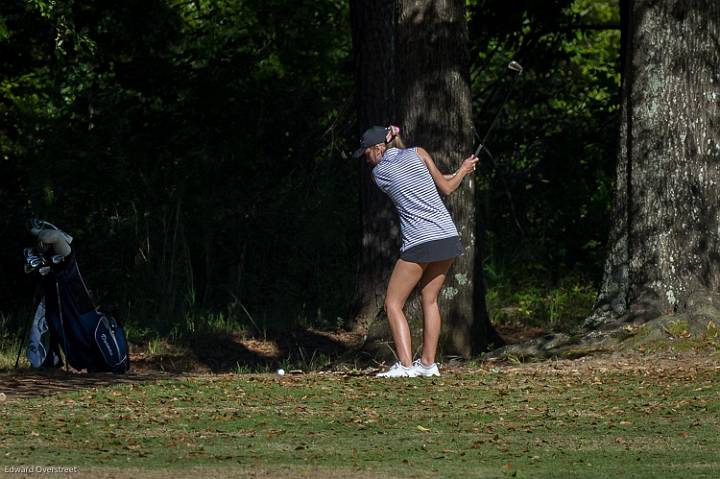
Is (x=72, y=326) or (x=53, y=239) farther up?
(x=53, y=239)

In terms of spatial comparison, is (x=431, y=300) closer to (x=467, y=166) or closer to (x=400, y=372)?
(x=400, y=372)

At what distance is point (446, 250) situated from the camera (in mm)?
10633

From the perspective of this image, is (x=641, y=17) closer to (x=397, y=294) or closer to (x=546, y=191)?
(x=397, y=294)

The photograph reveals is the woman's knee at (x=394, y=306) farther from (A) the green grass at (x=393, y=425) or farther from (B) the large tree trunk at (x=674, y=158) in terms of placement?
(B) the large tree trunk at (x=674, y=158)

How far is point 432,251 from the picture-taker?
10.6 m

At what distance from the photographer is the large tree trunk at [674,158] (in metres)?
12.0

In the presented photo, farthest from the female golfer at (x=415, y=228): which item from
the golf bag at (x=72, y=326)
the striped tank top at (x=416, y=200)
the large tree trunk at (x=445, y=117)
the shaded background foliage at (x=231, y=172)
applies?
the shaded background foliage at (x=231, y=172)

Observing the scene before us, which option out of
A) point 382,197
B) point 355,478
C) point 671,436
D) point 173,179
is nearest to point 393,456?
point 355,478

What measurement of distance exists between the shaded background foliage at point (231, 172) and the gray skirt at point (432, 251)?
21.0ft

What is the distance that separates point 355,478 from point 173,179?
1304 cm

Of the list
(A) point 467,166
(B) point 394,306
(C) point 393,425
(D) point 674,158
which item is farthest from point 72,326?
(D) point 674,158

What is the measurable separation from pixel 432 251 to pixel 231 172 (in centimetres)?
1008

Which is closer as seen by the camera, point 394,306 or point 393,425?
point 393,425

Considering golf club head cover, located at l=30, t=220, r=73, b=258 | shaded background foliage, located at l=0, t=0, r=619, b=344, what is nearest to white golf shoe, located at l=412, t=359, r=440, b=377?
golf club head cover, located at l=30, t=220, r=73, b=258
